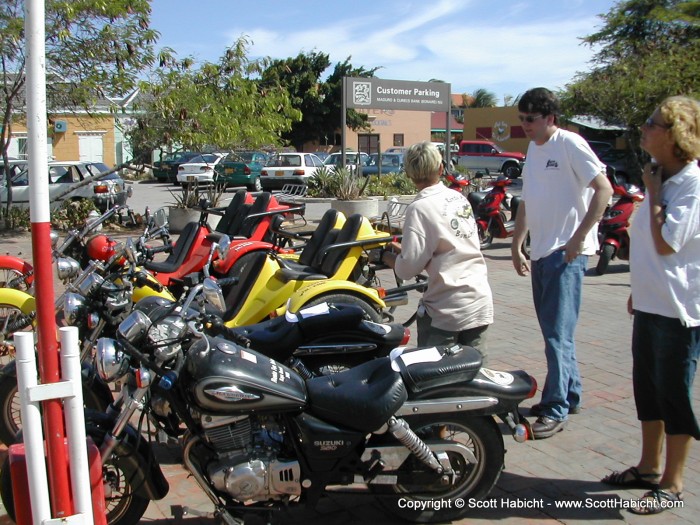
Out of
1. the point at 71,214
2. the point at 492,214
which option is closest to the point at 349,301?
the point at 492,214

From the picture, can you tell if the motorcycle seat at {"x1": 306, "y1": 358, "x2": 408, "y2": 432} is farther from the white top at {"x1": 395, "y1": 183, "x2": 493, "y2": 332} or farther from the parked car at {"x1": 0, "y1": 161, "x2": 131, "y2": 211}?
the parked car at {"x1": 0, "y1": 161, "x2": 131, "y2": 211}

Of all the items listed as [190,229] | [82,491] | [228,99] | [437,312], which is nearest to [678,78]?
[228,99]

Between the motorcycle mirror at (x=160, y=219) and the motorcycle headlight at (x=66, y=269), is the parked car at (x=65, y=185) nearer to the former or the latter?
the motorcycle mirror at (x=160, y=219)

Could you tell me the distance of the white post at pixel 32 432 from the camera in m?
2.45

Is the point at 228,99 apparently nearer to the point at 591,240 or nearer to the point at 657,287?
the point at 591,240

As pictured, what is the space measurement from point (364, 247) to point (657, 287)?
9.56 ft

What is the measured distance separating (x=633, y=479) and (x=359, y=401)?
1.66 meters

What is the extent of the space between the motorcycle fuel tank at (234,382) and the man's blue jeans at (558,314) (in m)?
1.95

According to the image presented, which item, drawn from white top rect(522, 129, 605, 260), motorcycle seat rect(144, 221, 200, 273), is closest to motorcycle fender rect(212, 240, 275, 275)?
motorcycle seat rect(144, 221, 200, 273)

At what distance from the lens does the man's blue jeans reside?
439cm

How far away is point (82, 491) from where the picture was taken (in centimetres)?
256

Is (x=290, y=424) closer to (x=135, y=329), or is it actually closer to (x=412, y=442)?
(x=412, y=442)

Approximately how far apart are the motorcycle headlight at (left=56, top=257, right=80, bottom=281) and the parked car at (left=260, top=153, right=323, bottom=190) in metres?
23.2

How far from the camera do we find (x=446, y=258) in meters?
3.95
